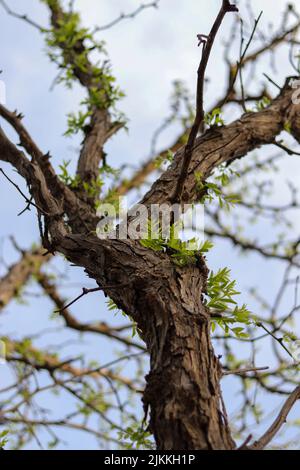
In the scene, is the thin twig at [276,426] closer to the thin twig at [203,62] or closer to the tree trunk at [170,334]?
the tree trunk at [170,334]

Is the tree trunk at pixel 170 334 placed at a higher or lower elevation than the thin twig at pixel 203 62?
lower

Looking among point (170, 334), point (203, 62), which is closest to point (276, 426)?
point (170, 334)

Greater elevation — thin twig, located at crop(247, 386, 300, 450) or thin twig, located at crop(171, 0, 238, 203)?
thin twig, located at crop(171, 0, 238, 203)

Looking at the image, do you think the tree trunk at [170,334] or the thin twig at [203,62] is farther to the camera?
the thin twig at [203,62]

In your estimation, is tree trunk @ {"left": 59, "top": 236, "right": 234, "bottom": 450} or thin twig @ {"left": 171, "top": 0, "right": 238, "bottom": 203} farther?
thin twig @ {"left": 171, "top": 0, "right": 238, "bottom": 203}

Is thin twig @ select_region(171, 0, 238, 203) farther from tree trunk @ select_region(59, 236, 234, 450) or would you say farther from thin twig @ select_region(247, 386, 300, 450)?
thin twig @ select_region(247, 386, 300, 450)

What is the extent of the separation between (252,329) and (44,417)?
1703 mm

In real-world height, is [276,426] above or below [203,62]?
below

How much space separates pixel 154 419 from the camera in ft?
5.28

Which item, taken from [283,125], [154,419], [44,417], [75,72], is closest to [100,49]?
[75,72]

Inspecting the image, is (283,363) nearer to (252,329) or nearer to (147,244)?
(252,329)

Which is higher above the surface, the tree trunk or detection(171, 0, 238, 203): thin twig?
detection(171, 0, 238, 203): thin twig

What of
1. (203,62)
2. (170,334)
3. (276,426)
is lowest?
(276,426)

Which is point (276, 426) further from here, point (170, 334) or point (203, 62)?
point (203, 62)
